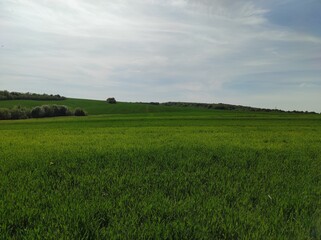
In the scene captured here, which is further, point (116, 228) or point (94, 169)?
point (94, 169)

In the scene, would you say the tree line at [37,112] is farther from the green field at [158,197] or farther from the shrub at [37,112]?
the green field at [158,197]

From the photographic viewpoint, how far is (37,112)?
76750mm

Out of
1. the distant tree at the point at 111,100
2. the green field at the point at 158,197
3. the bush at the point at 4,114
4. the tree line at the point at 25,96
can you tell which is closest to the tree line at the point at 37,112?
the bush at the point at 4,114

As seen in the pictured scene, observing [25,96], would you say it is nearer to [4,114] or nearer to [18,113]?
[18,113]

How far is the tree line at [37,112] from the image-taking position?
70.8m

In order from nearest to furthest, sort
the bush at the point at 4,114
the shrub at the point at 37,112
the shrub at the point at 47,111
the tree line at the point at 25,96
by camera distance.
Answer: the bush at the point at 4,114, the shrub at the point at 37,112, the shrub at the point at 47,111, the tree line at the point at 25,96

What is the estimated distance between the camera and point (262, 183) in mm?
6445

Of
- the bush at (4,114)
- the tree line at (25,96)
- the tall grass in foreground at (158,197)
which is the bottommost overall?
the bush at (4,114)

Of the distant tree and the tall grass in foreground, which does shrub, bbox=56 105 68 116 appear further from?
the tall grass in foreground

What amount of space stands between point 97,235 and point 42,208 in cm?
143

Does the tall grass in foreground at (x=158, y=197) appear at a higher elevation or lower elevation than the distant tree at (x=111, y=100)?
lower

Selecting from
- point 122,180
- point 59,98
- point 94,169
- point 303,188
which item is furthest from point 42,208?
point 59,98

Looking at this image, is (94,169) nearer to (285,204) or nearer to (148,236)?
(148,236)

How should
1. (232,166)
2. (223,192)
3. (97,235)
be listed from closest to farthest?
(97,235) < (223,192) < (232,166)
